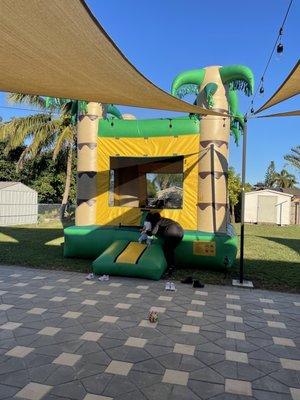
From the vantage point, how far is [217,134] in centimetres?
801

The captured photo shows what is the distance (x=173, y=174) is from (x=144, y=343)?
5.62 m

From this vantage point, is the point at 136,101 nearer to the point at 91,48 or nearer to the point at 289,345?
the point at 91,48

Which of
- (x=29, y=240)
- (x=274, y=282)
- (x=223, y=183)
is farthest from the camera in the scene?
(x=29, y=240)

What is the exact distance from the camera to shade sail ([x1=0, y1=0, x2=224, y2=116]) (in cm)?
254

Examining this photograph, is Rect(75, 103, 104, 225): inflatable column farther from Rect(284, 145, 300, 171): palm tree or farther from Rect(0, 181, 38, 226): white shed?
Rect(284, 145, 300, 171): palm tree

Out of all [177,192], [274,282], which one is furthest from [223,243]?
[177,192]

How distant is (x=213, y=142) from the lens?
315 inches

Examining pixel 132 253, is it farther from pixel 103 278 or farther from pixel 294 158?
pixel 294 158

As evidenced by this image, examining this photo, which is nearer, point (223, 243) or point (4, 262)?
point (223, 243)

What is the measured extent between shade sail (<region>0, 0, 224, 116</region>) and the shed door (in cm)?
2522

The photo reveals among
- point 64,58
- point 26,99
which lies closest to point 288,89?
point 64,58

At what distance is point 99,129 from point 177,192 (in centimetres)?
240

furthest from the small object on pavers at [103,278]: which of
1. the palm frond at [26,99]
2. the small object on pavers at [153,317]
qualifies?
the palm frond at [26,99]

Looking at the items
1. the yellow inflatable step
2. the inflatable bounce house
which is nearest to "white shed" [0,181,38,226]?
the inflatable bounce house
